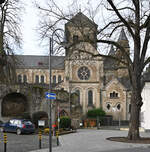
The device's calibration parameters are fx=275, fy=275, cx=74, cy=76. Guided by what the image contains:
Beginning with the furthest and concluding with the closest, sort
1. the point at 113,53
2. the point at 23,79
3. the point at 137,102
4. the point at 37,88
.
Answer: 1. the point at 23,79
2. the point at 37,88
3. the point at 113,53
4. the point at 137,102

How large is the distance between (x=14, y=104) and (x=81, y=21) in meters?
20.2

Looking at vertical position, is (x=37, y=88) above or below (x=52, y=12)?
below

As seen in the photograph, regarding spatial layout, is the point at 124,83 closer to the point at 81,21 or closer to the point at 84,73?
the point at 84,73

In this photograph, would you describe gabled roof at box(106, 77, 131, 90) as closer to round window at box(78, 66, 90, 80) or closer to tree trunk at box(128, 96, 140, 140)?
round window at box(78, 66, 90, 80)

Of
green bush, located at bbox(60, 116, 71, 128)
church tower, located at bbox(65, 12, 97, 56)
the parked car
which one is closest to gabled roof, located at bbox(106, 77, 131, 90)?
green bush, located at bbox(60, 116, 71, 128)

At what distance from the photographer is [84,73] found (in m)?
62.6

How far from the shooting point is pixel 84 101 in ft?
201

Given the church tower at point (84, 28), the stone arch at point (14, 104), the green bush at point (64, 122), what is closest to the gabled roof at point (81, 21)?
the church tower at point (84, 28)

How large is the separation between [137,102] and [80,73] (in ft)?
143

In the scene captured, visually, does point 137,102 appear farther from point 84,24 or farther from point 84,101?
point 84,101

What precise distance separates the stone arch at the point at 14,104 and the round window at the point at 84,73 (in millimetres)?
26417

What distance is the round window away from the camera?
62.2m

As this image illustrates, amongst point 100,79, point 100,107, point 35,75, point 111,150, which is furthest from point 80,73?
point 111,150

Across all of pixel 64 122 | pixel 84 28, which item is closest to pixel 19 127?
pixel 64 122
